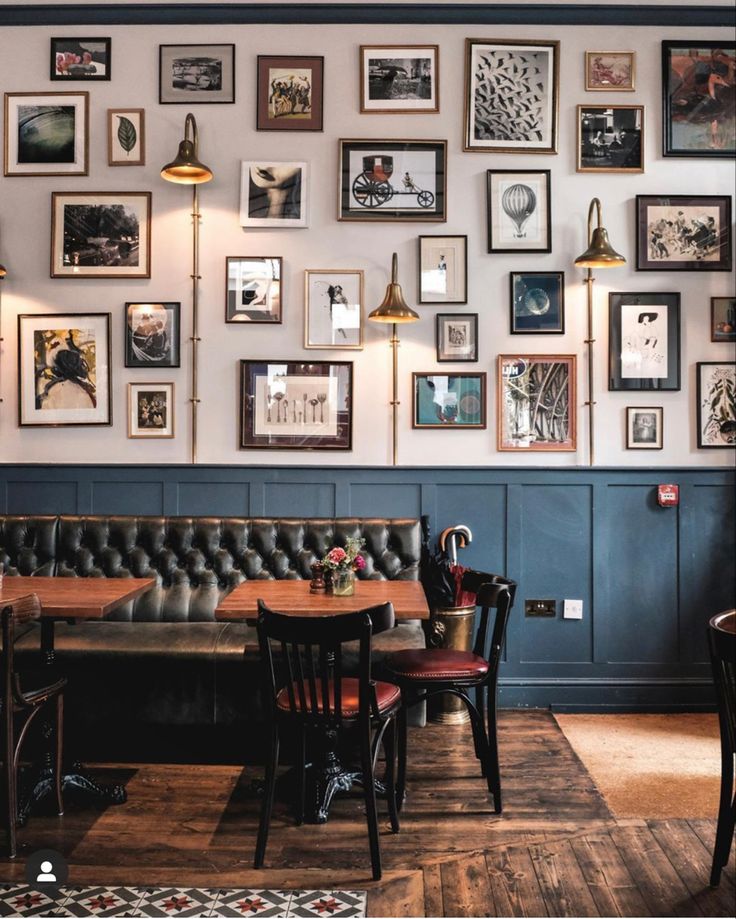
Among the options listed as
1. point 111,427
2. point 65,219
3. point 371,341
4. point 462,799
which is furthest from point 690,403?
point 65,219

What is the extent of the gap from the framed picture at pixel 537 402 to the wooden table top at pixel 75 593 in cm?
244

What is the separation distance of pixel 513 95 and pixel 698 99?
1.20 metres

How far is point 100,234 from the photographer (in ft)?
17.3

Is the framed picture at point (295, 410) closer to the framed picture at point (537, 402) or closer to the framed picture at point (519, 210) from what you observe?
the framed picture at point (537, 402)

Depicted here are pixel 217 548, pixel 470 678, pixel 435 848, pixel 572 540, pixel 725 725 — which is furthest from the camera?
pixel 572 540

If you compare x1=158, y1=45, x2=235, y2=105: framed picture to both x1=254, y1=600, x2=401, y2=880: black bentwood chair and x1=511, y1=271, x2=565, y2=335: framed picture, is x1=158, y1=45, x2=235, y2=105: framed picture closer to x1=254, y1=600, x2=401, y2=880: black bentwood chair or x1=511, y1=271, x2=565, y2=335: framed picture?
x1=511, y1=271, x2=565, y2=335: framed picture

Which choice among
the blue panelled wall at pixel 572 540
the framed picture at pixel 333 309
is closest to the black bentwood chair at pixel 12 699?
the blue panelled wall at pixel 572 540

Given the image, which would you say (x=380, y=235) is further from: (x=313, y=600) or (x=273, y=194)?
(x=313, y=600)

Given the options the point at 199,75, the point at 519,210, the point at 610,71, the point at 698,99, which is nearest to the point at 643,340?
the point at 519,210

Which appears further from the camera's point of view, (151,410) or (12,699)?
(151,410)

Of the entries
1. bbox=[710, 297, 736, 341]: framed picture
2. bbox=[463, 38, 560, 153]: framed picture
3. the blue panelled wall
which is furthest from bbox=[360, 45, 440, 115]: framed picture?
the blue panelled wall

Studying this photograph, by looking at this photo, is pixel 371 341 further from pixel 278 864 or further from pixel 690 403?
pixel 278 864

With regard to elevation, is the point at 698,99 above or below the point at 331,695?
above

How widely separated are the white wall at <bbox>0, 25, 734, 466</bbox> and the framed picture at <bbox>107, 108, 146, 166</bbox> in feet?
0.18
